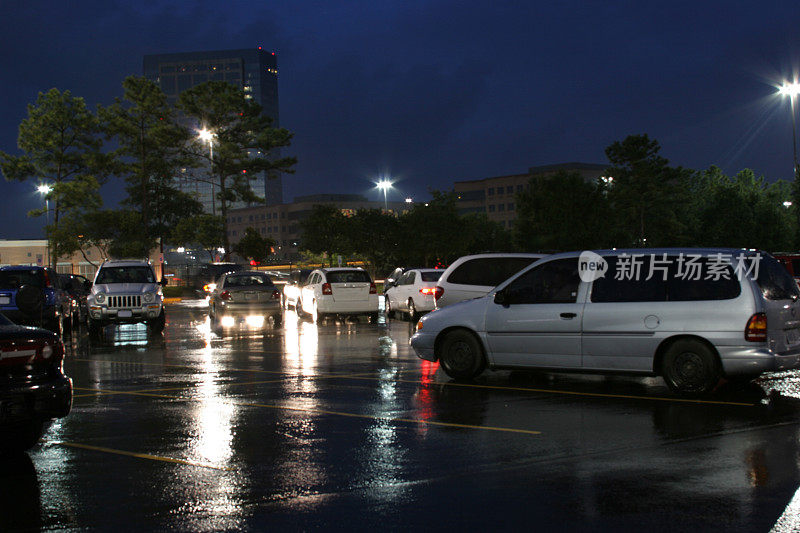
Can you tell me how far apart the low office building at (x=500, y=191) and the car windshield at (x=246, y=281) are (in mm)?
134473

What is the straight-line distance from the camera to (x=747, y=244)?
7412 centimetres

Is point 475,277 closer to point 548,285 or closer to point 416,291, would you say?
point 416,291

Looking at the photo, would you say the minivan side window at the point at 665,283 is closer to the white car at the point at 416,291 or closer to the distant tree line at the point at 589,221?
the white car at the point at 416,291

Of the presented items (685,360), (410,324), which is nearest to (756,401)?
(685,360)

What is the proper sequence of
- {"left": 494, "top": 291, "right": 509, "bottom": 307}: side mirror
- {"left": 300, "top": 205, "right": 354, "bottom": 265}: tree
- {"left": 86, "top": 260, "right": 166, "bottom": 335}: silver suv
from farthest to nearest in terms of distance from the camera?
{"left": 300, "top": 205, "right": 354, "bottom": 265}: tree → {"left": 86, "top": 260, "right": 166, "bottom": 335}: silver suv → {"left": 494, "top": 291, "right": 509, "bottom": 307}: side mirror

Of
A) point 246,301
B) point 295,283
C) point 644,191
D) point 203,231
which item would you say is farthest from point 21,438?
point 644,191

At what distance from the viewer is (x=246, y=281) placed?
2569cm

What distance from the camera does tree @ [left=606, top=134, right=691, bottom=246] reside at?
7162cm

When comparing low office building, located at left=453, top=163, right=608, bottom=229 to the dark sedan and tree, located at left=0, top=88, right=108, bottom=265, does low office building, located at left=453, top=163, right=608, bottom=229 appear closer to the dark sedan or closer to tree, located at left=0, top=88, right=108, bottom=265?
tree, located at left=0, top=88, right=108, bottom=265

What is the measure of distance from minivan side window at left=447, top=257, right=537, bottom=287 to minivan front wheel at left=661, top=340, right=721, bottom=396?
8840 millimetres

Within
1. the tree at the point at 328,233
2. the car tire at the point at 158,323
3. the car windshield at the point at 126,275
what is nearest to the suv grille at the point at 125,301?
the car tire at the point at 158,323

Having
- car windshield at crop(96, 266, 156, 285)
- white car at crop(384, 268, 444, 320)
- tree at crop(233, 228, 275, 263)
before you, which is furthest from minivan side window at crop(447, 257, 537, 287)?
tree at crop(233, 228, 275, 263)

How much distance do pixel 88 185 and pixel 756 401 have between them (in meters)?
54.7

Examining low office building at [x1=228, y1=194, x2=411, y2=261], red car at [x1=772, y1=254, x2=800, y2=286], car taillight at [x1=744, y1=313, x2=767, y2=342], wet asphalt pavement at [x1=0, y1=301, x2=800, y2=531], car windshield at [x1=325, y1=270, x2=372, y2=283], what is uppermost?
low office building at [x1=228, y1=194, x2=411, y2=261]
